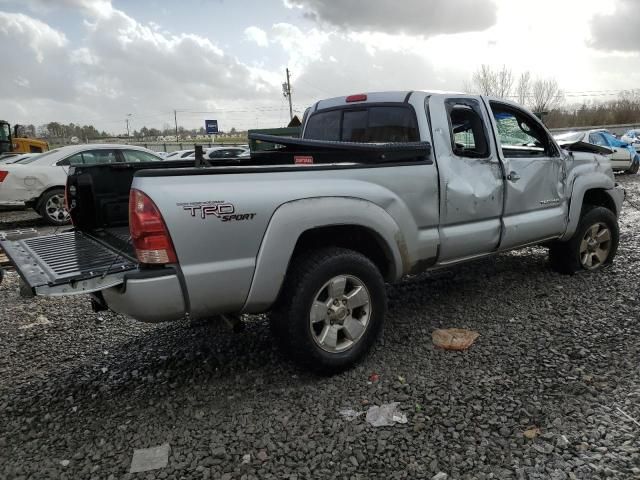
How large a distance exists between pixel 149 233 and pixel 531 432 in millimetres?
2283

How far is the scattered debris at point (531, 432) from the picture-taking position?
2.57 meters

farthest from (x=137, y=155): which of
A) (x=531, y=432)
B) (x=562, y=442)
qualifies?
(x=562, y=442)

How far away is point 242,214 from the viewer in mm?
2691

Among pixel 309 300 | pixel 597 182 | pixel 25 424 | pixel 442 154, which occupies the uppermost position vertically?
pixel 442 154

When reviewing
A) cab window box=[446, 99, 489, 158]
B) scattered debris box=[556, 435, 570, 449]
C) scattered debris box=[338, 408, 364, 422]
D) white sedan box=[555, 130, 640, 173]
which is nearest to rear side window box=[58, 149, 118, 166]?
cab window box=[446, 99, 489, 158]

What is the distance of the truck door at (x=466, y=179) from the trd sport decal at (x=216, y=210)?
65.5 inches

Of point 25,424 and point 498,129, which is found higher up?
point 498,129

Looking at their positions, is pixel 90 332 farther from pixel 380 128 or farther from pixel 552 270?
pixel 552 270

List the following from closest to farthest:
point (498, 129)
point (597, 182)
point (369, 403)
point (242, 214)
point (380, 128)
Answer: point (242, 214)
point (369, 403)
point (380, 128)
point (498, 129)
point (597, 182)

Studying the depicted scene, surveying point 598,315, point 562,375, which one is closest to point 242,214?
point 562,375

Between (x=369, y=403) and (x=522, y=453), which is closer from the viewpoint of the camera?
(x=522, y=453)

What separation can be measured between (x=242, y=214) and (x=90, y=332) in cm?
235

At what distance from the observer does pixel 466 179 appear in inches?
150

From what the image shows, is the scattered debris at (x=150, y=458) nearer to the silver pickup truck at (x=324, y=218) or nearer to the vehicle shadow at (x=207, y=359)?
the vehicle shadow at (x=207, y=359)
